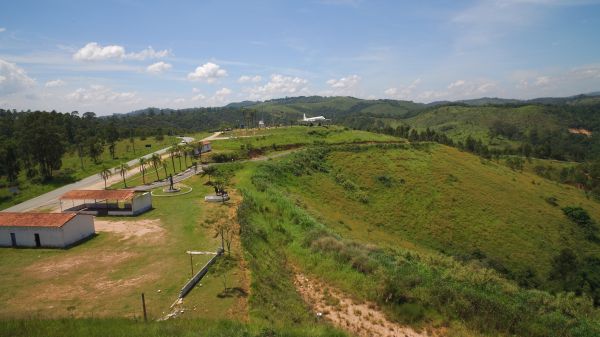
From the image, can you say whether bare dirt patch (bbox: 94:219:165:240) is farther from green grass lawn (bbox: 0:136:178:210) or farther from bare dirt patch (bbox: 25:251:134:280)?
green grass lawn (bbox: 0:136:178:210)

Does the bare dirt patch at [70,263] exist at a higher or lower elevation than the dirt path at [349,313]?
higher

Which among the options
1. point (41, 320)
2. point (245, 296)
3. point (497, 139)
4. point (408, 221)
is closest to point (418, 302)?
point (245, 296)

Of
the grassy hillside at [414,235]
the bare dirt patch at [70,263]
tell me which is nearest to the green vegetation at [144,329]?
the grassy hillside at [414,235]

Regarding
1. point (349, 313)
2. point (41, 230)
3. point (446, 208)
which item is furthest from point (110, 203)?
point (446, 208)

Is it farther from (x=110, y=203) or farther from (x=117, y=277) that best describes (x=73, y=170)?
(x=117, y=277)

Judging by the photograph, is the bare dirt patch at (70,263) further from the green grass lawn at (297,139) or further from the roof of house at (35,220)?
the green grass lawn at (297,139)

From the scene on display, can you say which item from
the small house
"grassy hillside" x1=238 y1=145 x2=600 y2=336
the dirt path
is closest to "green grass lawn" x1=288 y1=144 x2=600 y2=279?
"grassy hillside" x1=238 y1=145 x2=600 y2=336
